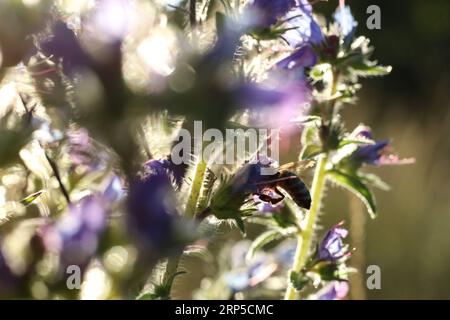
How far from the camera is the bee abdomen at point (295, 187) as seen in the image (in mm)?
1088

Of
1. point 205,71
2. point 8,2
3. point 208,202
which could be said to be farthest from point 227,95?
point 208,202

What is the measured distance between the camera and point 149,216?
0.62m

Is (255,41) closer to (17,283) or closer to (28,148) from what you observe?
(28,148)

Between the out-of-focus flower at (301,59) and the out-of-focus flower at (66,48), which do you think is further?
the out-of-focus flower at (301,59)

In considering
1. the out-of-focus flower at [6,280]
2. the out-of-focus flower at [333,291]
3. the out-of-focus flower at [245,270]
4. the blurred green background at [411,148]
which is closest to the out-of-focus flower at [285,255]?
the out-of-focus flower at [245,270]

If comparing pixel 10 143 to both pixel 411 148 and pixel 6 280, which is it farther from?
pixel 411 148

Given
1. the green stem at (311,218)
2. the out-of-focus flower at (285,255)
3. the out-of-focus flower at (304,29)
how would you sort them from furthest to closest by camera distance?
the out-of-focus flower at (285,255) → the green stem at (311,218) → the out-of-focus flower at (304,29)

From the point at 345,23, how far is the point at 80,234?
766 mm

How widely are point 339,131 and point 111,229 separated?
712 mm

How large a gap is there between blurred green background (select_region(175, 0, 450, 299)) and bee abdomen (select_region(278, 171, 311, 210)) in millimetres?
494

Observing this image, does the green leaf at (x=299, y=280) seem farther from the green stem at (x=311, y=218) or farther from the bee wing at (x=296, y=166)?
the bee wing at (x=296, y=166)

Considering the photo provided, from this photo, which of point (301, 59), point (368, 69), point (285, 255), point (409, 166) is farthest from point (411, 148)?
point (301, 59)

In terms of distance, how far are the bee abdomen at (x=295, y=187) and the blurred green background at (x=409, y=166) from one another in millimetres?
494
